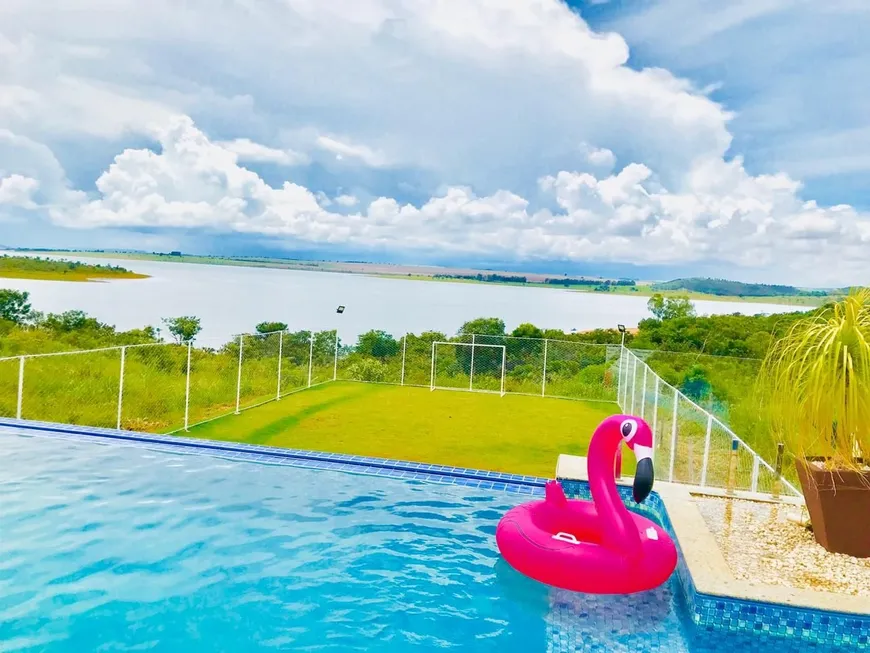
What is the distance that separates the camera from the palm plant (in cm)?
386

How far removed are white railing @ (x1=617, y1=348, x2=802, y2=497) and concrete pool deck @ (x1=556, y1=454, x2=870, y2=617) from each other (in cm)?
60

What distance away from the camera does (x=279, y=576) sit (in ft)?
13.3

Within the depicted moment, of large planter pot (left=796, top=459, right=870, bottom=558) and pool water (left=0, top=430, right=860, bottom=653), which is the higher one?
large planter pot (left=796, top=459, right=870, bottom=558)

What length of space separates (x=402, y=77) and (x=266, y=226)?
24.9 feet

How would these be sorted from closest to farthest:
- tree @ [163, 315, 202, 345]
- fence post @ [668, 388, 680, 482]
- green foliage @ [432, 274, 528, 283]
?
fence post @ [668, 388, 680, 482] → tree @ [163, 315, 202, 345] → green foliage @ [432, 274, 528, 283]

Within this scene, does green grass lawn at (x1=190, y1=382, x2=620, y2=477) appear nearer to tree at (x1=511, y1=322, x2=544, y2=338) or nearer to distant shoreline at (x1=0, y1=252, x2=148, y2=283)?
tree at (x1=511, y1=322, x2=544, y2=338)

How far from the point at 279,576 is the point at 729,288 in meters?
20.9

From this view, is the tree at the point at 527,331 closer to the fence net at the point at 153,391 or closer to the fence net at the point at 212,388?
the fence net at the point at 212,388

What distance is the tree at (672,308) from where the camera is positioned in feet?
74.2

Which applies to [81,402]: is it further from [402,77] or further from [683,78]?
[683,78]

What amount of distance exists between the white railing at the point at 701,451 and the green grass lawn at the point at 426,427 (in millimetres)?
1177

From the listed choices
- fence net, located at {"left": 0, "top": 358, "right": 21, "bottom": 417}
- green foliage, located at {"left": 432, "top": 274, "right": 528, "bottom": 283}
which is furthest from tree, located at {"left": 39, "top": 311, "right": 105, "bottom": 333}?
green foliage, located at {"left": 432, "top": 274, "right": 528, "bottom": 283}

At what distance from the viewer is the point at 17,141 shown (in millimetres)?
22125

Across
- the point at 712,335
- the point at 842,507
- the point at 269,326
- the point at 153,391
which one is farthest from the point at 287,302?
the point at 842,507
